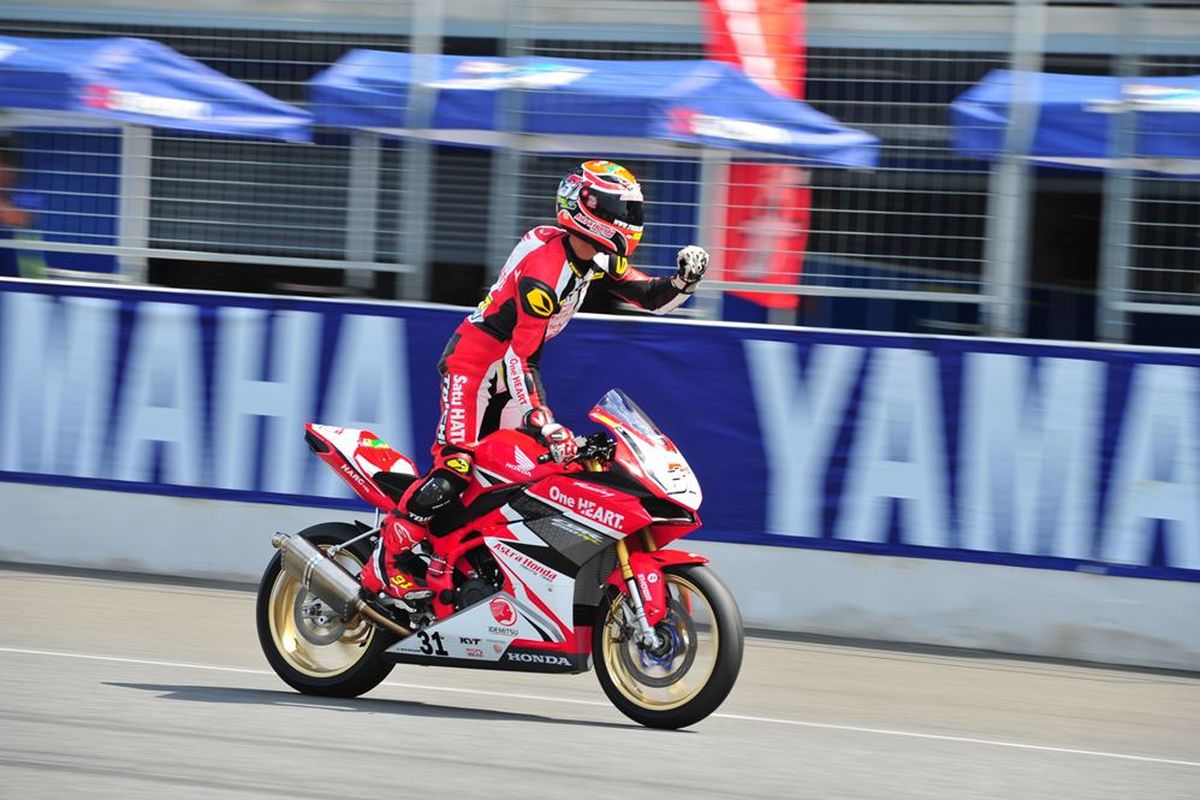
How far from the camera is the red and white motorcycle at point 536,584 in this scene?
7.11 meters

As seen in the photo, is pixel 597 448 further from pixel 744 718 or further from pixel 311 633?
pixel 311 633

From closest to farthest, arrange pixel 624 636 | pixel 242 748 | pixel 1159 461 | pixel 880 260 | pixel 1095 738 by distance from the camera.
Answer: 1. pixel 242 748
2. pixel 624 636
3. pixel 1095 738
4. pixel 1159 461
5. pixel 880 260

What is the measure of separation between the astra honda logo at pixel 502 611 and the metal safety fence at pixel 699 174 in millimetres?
3606

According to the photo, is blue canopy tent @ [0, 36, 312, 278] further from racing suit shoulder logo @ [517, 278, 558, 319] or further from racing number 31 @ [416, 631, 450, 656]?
racing number 31 @ [416, 631, 450, 656]

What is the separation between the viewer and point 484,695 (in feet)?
26.2

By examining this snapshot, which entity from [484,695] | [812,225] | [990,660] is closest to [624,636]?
[484,695]

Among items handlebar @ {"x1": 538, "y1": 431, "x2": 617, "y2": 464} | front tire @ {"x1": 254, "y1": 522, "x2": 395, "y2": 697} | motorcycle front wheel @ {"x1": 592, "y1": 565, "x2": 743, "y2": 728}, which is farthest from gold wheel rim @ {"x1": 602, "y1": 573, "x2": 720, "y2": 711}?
front tire @ {"x1": 254, "y1": 522, "x2": 395, "y2": 697}

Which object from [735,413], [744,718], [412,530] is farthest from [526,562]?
[735,413]

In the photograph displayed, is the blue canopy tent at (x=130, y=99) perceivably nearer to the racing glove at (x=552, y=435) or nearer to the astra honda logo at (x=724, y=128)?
the astra honda logo at (x=724, y=128)

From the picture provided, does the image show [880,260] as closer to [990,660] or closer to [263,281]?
[990,660]

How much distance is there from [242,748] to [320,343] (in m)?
4.84

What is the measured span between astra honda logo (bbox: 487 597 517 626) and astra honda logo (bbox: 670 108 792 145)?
13.6 ft

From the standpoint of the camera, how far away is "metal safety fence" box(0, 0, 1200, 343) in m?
10.4

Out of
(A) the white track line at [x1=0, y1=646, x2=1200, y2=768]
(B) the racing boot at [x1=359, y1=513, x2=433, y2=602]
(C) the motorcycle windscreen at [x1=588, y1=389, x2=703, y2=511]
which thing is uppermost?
(C) the motorcycle windscreen at [x1=588, y1=389, x2=703, y2=511]
